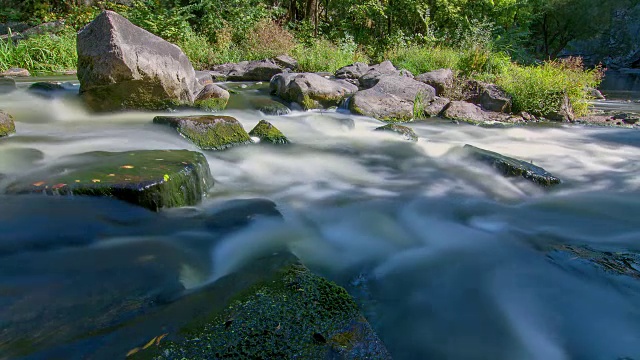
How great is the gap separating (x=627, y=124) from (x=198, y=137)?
951cm

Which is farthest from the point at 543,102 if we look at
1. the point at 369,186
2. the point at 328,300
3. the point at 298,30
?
the point at 298,30

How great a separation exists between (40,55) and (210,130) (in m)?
9.11

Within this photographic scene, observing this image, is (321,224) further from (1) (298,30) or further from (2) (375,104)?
(1) (298,30)

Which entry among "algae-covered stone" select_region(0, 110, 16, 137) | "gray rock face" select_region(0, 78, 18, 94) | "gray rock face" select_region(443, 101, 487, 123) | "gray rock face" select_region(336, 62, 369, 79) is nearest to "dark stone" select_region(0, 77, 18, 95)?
"gray rock face" select_region(0, 78, 18, 94)

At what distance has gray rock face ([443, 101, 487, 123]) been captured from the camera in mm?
9125

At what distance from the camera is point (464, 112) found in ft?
30.3

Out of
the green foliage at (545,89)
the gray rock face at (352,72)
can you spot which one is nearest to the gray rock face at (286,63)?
the gray rock face at (352,72)

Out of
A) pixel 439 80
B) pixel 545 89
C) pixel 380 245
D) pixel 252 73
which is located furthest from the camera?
pixel 252 73

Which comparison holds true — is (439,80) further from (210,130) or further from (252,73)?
(210,130)

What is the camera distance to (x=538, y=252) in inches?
137

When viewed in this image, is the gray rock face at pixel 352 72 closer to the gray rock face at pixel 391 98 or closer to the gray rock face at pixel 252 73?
the gray rock face at pixel 391 98

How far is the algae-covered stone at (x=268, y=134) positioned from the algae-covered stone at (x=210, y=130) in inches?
9.7

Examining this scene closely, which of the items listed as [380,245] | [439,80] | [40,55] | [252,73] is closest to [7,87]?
[40,55]

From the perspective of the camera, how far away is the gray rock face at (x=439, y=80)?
1027cm
